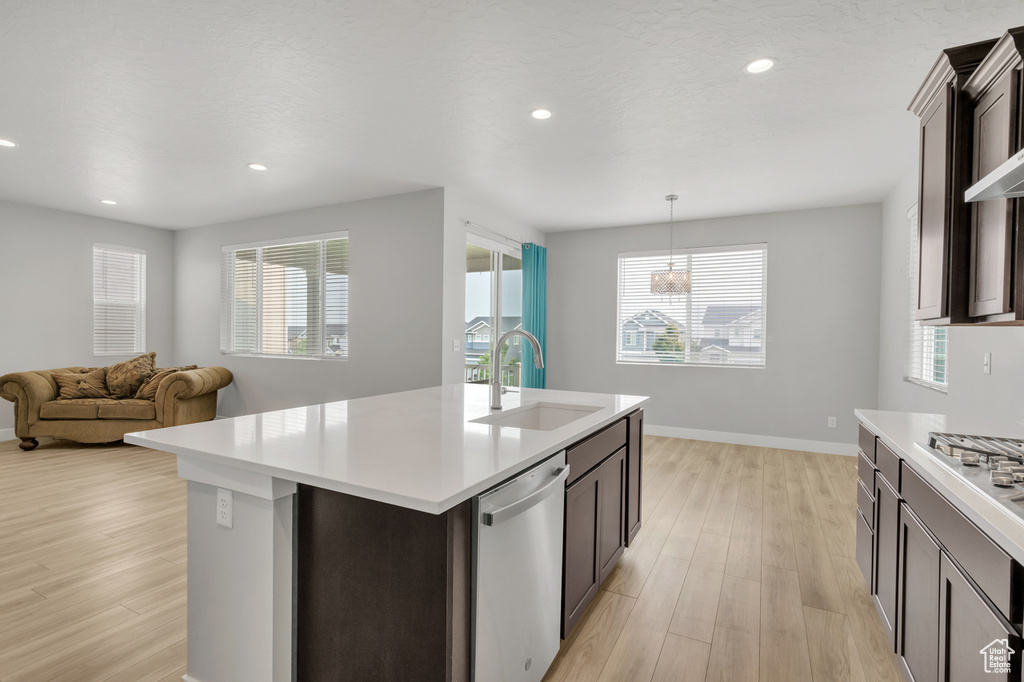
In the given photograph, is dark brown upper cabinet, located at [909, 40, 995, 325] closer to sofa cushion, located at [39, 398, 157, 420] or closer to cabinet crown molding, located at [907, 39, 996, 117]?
cabinet crown molding, located at [907, 39, 996, 117]

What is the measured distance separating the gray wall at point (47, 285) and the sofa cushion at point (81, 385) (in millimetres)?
619

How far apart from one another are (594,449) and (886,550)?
1.16 metres

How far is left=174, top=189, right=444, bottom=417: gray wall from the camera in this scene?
4746 mm

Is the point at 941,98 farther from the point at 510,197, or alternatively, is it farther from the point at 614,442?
the point at 510,197

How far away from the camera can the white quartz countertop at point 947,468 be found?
1.02 metres

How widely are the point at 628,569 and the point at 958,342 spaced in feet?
8.19

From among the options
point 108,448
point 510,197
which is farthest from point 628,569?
Result: point 108,448

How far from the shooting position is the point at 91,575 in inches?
97.4

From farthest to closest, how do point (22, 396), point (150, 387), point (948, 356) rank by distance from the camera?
point (150, 387)
point (22, 396)
point (948, 356)

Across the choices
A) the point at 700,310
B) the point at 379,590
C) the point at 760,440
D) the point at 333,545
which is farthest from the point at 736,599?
the point at 700,310

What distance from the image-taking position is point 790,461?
16.0 feet

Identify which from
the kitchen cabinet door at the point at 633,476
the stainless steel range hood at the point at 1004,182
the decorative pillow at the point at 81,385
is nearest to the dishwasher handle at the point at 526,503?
the kitchen cabinet door at the point at 633,476

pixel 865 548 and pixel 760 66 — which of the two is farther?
pixel 760 66

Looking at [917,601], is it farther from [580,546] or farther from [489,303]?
[489,303]
